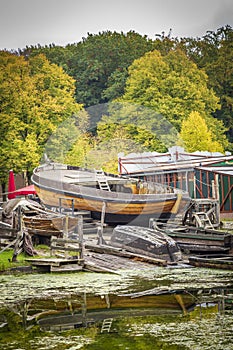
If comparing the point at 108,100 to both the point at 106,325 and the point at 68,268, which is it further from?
the point at 106,325

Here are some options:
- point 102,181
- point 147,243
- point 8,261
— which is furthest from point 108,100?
point 8,261

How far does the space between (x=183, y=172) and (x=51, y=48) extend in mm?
42515

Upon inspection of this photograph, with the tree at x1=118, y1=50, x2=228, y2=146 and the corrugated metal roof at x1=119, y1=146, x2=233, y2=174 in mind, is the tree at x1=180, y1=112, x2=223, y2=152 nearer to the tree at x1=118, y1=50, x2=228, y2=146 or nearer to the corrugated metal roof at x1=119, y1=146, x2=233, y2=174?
the tree at x1=118, y1=50, x2=228, y2=146

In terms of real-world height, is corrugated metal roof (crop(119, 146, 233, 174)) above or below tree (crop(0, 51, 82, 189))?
below

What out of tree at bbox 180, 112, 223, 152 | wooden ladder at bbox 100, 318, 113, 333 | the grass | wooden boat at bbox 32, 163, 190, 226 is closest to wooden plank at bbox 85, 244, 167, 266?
the grass

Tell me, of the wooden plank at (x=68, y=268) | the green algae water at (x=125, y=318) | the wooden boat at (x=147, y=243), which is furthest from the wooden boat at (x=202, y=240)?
the wooden plank at (x=68, y=268)

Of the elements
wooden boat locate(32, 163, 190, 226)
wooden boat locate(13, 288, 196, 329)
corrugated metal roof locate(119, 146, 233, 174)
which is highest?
corrugated metal roof locate(119, 146, 233, 174)

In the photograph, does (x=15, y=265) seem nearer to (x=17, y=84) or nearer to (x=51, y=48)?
(x=17, y=84)

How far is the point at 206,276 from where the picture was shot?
20.0m

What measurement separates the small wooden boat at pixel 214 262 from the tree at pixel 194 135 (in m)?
33.1

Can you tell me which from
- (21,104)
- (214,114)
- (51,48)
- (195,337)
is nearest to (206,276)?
(195,337)

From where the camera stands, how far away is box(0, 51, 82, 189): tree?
47812 millimetres

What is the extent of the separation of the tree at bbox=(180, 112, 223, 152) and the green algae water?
115 ft

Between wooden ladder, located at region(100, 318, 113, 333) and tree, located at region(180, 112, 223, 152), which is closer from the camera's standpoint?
wooden ladder, located at region(100, 318, 113, 333)
